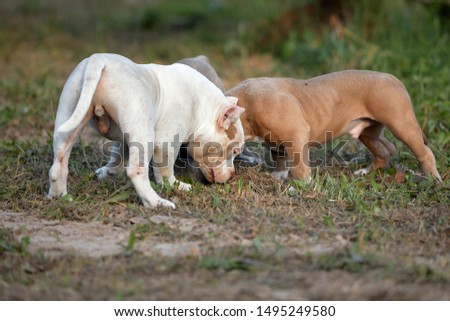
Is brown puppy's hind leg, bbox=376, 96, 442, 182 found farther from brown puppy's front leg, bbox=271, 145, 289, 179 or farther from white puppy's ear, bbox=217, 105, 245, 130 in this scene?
white puppy's ear, bbox=217, 105, 245, 130

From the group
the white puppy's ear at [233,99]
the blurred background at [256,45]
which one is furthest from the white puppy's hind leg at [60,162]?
the blurred background at [256,45]

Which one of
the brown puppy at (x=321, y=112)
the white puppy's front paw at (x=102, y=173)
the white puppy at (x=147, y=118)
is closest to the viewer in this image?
the white puppy at (x=147, y=118)

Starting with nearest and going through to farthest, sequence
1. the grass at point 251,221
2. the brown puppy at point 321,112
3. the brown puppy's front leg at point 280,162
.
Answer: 1. the grass at point 251,221
2. the brown puppy at point 321,112
3. the brown puppy's front leg at point 280,162

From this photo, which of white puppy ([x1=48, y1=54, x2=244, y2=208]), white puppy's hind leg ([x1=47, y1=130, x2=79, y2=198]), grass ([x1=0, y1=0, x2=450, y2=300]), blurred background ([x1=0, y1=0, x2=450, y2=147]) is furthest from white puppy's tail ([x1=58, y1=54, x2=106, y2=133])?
blurred background ([x1=0, y1=0, x2=450, y2=147])

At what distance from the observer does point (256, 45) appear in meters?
11.8

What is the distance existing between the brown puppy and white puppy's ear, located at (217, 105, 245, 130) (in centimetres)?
33

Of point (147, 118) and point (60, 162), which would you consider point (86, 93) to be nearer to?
point (147, 118)

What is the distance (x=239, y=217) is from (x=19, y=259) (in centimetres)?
148

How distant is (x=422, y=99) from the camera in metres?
8.59

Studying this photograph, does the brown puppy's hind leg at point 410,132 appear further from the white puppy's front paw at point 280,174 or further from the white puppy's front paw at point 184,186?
the white puppy's front paw at point 184,186

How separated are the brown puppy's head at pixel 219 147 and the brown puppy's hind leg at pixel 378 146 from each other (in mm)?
1332

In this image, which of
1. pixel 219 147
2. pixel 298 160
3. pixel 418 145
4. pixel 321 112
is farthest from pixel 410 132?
pixel 219 147

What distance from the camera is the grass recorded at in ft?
13.7

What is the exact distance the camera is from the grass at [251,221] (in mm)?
4188
